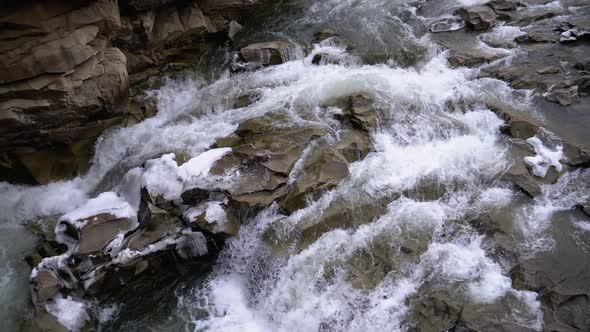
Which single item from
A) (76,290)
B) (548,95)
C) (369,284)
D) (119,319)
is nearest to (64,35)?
(76,290)

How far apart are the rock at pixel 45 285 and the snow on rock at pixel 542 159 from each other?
6985mm

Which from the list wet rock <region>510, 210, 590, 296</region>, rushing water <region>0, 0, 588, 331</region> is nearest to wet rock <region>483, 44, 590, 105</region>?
rushing water <region>0, 0, 588, 331</region>

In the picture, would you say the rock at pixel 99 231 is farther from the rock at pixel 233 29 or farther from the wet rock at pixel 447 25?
the wet rock at pixel 447 25

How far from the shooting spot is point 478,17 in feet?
32.7

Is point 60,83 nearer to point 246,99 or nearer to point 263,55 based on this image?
point 246,99

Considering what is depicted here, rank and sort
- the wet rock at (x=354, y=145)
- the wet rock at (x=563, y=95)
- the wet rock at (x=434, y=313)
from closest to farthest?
the wet rock at (x=434, y=313) < the wet rock at (x=354, y=145) < the wet rock at (x=563, y=95)

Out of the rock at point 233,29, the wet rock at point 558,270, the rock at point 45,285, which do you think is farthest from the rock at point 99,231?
the rock at point 233,29

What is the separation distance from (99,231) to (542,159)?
6.69 m

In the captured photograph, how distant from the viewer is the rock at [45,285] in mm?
5461

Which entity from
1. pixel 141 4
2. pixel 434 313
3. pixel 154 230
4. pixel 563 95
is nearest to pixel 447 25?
pixel 563 95

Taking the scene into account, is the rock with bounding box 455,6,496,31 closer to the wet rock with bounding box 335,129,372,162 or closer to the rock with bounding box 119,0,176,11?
the wet rock with bounding box 335,129,372,162

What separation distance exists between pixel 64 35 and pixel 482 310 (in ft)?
22.7

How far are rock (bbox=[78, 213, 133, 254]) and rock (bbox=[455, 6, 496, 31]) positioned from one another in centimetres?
848

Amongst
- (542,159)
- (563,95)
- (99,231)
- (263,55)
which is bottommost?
(542,159)
